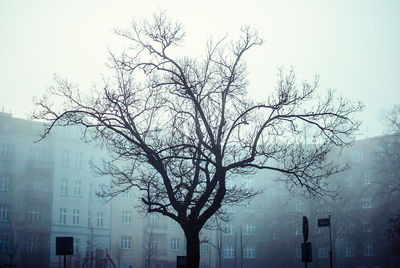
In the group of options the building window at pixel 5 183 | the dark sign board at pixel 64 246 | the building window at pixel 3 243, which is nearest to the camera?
the dark sign board at pixel 64 246

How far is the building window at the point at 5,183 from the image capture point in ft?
195

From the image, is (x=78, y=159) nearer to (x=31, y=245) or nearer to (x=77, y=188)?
(x=77, y=188)

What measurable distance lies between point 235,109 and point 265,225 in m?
51.7

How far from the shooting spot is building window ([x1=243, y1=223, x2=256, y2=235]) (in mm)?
75250

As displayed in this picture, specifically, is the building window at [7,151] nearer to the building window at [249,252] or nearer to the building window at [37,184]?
the building window at [37,184]

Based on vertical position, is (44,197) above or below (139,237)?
above

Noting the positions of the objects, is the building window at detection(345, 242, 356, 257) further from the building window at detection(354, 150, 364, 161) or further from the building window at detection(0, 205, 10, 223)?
the building window at detection(0, 205, 10, 223)

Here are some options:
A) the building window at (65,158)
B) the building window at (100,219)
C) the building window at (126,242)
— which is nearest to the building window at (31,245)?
the building window at (100,219)

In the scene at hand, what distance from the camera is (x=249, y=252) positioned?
73.9 meters

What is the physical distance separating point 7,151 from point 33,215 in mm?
7971

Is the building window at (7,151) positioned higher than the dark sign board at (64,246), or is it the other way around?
the building window at (7,151)

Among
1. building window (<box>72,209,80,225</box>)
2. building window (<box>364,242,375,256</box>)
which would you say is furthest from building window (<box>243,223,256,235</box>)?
building window (<box>72,209,80,225</box>)

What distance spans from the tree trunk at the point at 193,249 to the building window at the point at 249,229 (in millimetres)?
58319

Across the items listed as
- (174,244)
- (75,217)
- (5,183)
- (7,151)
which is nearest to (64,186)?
(75,217)
